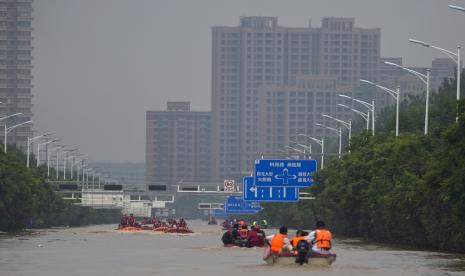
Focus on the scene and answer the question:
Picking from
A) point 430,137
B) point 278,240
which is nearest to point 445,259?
Answer: point 278,240

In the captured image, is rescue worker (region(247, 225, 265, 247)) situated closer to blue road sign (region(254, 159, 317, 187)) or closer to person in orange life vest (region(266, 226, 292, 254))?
person in orange life vest (region(266, 226, 292, 254))

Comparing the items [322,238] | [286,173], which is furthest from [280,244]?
[286,173]

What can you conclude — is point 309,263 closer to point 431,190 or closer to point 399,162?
point 431,190

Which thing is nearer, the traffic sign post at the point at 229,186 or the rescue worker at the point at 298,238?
the rescue worker at the point at 298,238

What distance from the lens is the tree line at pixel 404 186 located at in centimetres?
7312

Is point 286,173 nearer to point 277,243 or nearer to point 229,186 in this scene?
point 277,243

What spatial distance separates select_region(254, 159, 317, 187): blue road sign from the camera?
345 ft

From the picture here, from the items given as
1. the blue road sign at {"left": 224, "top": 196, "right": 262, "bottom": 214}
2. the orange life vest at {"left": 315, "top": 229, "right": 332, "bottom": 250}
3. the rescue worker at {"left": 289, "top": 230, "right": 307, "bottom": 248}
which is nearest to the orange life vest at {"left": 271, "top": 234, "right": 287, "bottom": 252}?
the rescue worker at {"left": 289, "top": 230, "right": 307, "bottom": 248}

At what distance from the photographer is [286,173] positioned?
106188 millimetres

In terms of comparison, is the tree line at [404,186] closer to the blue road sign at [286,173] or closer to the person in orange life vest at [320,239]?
the blue road sign at [286,173]

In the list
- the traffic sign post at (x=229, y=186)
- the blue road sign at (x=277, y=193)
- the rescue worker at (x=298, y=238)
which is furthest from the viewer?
the traffic sign post at (x=229, y=186)

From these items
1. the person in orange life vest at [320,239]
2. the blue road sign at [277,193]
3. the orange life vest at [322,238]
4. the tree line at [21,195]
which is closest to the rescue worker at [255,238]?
the person in orange life vest at [320,239]

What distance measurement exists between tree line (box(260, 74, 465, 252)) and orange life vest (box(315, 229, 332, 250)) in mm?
16324

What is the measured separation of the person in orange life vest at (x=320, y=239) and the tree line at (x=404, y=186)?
16239mm
